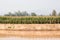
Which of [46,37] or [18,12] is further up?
[18,12]

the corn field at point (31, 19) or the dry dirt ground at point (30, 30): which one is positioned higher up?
the corn field at point (31, 19)

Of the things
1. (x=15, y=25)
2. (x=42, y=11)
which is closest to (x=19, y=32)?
(x=15, y=25)

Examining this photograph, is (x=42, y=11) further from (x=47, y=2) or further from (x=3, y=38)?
(x=3, y=38)

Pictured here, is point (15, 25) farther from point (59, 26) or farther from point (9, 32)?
point (59, 26)

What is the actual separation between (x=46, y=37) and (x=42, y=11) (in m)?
0.25

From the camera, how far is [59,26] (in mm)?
3523

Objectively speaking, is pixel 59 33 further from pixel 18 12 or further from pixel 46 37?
pixel 18 12

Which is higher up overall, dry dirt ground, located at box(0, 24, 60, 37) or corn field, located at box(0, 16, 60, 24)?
corn field, located at box(0, 16, 60, 24)

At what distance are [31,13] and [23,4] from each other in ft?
0.37

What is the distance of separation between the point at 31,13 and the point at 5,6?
0.83 feet

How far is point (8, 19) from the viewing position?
3529 millimetres

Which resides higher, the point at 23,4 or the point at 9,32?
the point at 23,4

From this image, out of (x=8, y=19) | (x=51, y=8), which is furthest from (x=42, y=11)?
(x=8, y=19)

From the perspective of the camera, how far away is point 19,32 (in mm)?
3506
